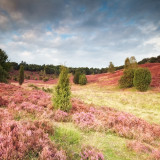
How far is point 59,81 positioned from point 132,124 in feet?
19.4

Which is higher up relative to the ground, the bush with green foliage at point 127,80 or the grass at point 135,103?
the bush with green foliage at point 127,80

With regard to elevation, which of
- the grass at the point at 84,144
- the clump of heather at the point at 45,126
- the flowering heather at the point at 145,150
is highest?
the clump of heather at the point at 45,126

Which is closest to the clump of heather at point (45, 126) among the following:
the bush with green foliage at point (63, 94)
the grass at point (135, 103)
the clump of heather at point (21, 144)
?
the clump of heather at point (21, 144)

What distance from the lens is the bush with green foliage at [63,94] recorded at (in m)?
9.09

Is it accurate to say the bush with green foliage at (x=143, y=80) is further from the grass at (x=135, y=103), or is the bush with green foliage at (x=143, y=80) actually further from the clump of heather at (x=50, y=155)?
the clump of heather at (x=50, y=155)

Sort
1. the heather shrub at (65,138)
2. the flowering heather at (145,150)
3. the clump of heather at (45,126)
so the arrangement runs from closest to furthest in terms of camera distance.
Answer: the flowering heather at (145,150), the heather shrub at (65,138), the clump of heather at (45,126)

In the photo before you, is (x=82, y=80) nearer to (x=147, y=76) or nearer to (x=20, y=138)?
(x=147, y=76)

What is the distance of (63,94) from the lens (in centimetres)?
910

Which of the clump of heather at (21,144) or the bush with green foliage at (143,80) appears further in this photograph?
the bush with green foliage at (143,80)

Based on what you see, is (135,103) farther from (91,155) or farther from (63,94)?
(91,155)

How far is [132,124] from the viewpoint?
8.02 metres

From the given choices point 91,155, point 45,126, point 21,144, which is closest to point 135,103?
point 45,126

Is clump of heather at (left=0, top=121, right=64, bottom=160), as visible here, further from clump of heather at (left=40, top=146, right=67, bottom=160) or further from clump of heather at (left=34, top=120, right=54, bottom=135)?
clump of heather at (left=34, top=120, right=54, bottom=135)

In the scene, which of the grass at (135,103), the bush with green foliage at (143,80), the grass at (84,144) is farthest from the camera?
the bush with green foliage at (143,80)
